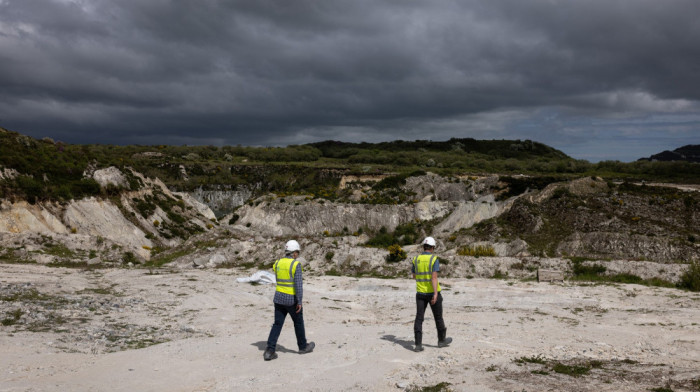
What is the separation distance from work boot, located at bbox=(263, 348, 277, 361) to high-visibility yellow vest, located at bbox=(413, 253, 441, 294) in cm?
333

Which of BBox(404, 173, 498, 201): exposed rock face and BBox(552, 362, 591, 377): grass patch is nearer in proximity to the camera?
BBox(552, 362, 591, 377): grass patch

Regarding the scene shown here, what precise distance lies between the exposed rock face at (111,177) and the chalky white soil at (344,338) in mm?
19750

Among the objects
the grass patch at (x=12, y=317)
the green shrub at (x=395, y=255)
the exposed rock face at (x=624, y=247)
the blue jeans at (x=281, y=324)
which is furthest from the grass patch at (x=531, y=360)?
the exposed rock face at (x=624, y=247)

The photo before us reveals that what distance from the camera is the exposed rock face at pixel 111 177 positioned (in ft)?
122

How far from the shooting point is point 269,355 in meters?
8.81

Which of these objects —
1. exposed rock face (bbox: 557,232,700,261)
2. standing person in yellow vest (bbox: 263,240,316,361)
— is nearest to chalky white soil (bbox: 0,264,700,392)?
standing person in yellow vest (bbox: 263,240,316,361)

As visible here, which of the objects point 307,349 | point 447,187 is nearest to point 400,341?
point 307,349

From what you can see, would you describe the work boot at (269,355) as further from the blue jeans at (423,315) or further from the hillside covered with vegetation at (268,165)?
the hillside covered with vegetation at (268,165)

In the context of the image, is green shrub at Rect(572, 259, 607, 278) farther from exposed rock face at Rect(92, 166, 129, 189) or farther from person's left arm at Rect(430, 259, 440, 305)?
exposed rock face at Rect(92, 166, 129, 189)

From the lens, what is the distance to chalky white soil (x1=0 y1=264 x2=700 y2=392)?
741cm

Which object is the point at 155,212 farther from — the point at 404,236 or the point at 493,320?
the point at 493,320

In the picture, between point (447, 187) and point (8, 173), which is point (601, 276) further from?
point (8, 173)

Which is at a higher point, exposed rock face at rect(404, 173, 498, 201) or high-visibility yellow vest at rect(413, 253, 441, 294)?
exposed rock face at rect(404, 173, 498, 201)

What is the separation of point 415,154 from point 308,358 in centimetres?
10366
